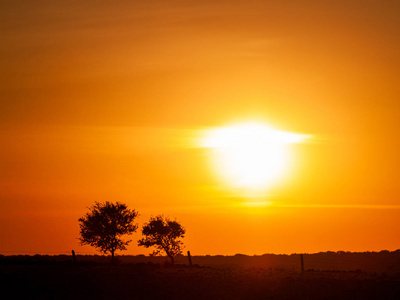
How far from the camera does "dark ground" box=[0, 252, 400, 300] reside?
74.7m

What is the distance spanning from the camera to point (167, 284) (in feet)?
260

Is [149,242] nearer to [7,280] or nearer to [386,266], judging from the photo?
[7,280]

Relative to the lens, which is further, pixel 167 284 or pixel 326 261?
pixel 326 261

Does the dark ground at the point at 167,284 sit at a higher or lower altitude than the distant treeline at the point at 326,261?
lower

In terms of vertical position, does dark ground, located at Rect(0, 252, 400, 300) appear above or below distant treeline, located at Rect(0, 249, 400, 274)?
below

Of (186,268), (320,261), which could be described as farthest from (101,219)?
(320,261)

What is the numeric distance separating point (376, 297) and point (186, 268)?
24.8 meters

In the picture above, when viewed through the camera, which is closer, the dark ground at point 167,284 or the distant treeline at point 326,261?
the dark ground at point 167,284

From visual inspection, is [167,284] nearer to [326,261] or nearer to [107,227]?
[107,227]

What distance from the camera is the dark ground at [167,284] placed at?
74.7 metres

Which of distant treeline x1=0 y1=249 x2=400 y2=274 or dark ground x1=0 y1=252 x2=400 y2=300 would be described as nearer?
dark ground x1=0 y1=252 x2=400 y2=300

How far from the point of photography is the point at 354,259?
18138 centimetres

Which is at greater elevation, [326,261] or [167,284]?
[326,261]

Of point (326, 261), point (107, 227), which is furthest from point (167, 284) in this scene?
point (326, 261)
